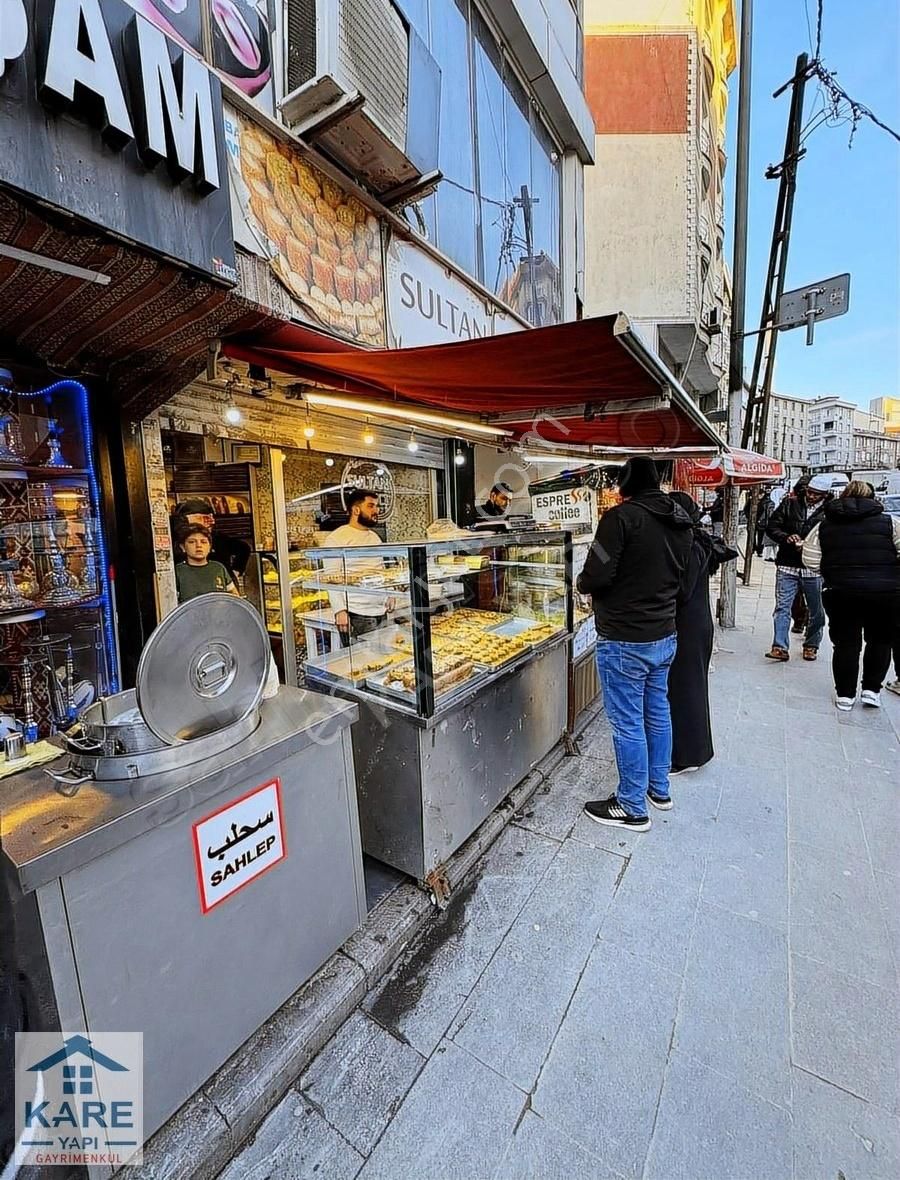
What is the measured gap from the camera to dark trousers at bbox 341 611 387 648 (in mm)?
2779

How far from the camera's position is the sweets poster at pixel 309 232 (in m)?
3.13

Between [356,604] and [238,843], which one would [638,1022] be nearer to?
[238,843]

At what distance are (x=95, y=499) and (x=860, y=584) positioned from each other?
5741 mm

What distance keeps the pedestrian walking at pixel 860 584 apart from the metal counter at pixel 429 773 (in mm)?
3497

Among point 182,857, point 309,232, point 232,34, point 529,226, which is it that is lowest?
point 182,857

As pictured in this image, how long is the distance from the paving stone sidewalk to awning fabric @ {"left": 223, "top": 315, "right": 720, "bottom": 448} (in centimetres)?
263

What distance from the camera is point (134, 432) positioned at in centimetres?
291

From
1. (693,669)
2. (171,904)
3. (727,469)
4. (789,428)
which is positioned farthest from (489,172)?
(789,428)

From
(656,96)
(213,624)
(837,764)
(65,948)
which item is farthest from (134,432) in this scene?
(656,96)

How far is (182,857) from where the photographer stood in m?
1.50

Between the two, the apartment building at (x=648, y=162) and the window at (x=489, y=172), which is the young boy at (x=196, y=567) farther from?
the apartment building at (x=648, y=162)

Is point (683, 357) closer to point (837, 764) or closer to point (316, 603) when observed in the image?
point (837, 764)

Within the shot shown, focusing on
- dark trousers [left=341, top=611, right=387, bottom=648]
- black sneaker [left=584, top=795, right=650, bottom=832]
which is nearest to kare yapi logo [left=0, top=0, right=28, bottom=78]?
dark trousers [left=341, top=611, right=387, bottom=648]

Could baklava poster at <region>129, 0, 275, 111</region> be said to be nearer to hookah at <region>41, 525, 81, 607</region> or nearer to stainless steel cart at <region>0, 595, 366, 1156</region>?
hookah at <region>41, 525, 81, 607</region>
